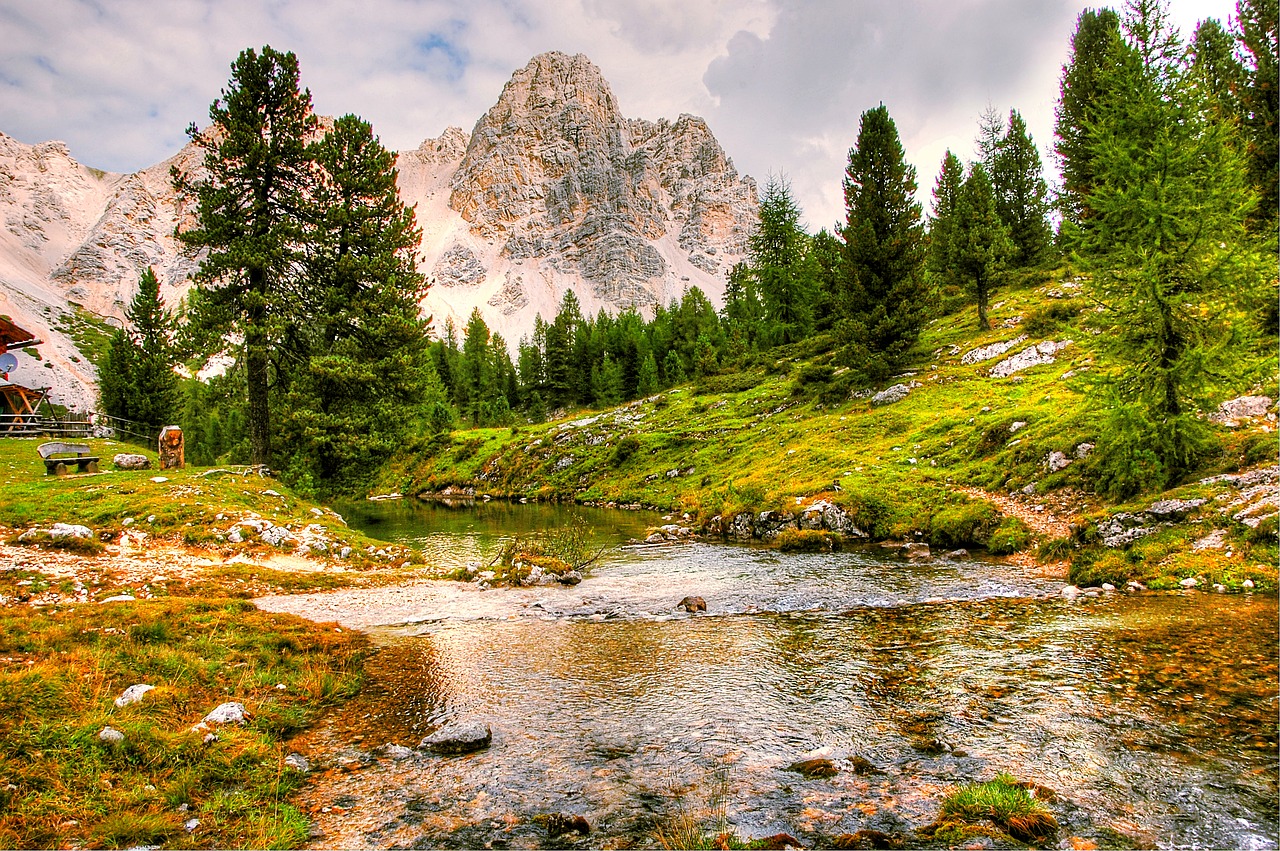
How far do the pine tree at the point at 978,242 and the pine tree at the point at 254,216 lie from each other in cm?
4720

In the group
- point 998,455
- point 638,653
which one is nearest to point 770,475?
point 998,455

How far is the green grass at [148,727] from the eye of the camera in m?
5.16

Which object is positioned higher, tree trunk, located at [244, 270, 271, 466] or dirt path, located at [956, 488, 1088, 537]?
tree trunk, located at [244, 270, 271, 466]

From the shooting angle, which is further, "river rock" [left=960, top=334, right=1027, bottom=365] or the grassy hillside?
"river rock" [left=960, top=334, right=1027, bottom=365]

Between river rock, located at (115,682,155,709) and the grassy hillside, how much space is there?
18956 mm

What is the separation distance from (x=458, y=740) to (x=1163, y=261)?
20687 mm

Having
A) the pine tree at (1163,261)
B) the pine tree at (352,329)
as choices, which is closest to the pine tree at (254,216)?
the pine tree at (352,329)

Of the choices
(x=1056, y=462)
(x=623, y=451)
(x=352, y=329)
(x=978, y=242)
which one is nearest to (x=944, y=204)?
(x=978, y=242)

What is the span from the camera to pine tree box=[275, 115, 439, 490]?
26.2 metres

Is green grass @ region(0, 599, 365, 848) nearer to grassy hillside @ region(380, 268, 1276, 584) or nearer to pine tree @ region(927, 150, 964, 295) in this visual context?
grassy hillside @ region(380, 268, 1276, 584)

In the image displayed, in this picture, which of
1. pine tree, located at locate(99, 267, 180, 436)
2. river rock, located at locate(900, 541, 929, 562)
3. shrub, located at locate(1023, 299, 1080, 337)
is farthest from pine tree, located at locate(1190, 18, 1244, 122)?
pine tree, located at locate(99, 267, 180, 436)

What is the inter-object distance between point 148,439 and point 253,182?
32.4m

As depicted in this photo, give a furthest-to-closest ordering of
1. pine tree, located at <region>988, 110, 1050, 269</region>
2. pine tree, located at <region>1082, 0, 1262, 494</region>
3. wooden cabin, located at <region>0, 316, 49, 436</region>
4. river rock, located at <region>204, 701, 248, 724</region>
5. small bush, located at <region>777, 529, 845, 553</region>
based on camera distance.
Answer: pine tree, located at <region>988, 110, 1050, 269</region>
wooden cabin, located at <region>0, 316, 49, 436</region>
small bush, located at <region>777, 529, 845, 553</region>
pine tree, located at <region>1082, 0, 1262, 494</region>
river rock, located at <region>204, 701, 248, 724</region>

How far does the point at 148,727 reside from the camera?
6.47m
